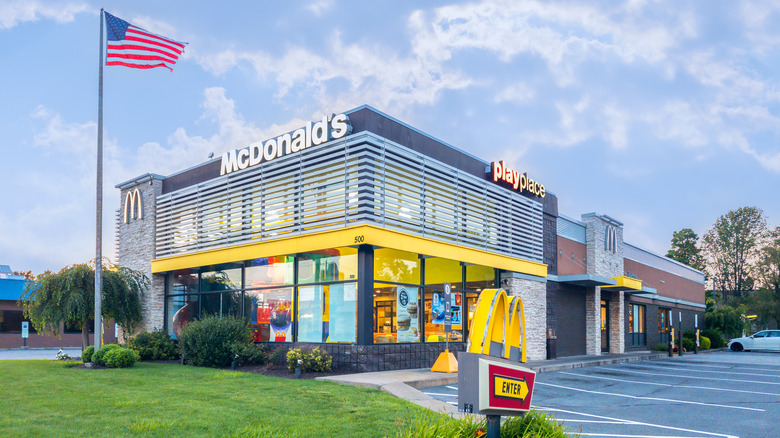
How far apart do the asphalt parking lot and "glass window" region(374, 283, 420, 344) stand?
10.4 ft

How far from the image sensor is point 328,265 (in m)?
18.8

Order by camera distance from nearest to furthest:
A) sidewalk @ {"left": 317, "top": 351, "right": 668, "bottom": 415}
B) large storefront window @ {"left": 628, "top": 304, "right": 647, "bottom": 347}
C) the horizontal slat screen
A: sidewalk @ {"left": 317, "top": 351, "right": 668, "bottom": 415}, the horizontal slat screen, large storefront window @ {"left": 628, "top": 304, "right": 647, "bottom": 347}

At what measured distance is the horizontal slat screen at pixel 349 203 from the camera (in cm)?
1759

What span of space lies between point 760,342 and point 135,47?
41.5 metres

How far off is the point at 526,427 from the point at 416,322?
12156 millimetres

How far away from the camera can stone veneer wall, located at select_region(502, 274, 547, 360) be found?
78.3ft

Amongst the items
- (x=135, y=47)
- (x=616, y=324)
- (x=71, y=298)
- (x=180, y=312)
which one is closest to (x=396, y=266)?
(x=135, y=47)

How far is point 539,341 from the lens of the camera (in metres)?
24.8

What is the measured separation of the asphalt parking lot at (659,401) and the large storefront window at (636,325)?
12.1 meters

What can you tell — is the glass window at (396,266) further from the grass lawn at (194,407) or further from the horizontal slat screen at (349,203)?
the grass lawn at (194,407)

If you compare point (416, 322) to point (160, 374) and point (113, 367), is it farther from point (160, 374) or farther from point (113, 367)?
point (113, 367)

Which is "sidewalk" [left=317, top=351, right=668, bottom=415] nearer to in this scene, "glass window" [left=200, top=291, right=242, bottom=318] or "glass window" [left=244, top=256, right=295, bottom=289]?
"glass window" [left=244, top=256, right=295, bottom=289]

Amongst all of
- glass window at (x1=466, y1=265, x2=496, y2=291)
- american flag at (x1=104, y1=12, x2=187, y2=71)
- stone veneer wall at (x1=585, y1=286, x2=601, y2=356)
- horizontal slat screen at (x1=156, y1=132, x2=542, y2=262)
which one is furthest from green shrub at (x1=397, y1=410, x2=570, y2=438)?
stone veneer wall at (x1=585, y1=286, x2=601, y2=356)

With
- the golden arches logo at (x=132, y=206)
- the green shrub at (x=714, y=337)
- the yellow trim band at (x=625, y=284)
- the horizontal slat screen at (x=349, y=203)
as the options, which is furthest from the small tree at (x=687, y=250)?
the golden arches logo at (x=132, y=206)
